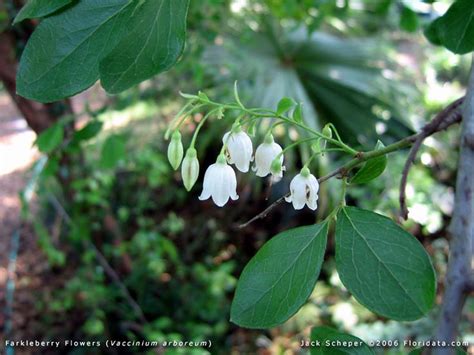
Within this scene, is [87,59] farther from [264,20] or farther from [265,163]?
[264,20]

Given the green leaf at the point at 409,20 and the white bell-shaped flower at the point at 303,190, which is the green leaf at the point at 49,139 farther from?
the green leaf at the point at 409,20

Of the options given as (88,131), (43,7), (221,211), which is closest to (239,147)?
(43,7)

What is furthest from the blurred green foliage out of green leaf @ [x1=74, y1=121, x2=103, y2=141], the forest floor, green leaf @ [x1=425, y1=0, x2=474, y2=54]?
green leaf @ [x1=425, y1=0, x2=474, y2=54]

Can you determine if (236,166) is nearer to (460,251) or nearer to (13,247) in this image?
(460,251)

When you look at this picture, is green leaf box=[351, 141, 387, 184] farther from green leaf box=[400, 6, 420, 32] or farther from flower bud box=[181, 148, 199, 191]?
green leaf box=[400, 6, 420, 32]


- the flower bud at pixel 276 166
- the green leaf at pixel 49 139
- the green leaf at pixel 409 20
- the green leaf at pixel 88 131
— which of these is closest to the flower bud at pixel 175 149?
the flower bud at pixel 276 166

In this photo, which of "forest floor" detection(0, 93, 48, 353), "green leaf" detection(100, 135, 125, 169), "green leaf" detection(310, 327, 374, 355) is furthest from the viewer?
"forest floor" detection(0, 93, 48, 353)
